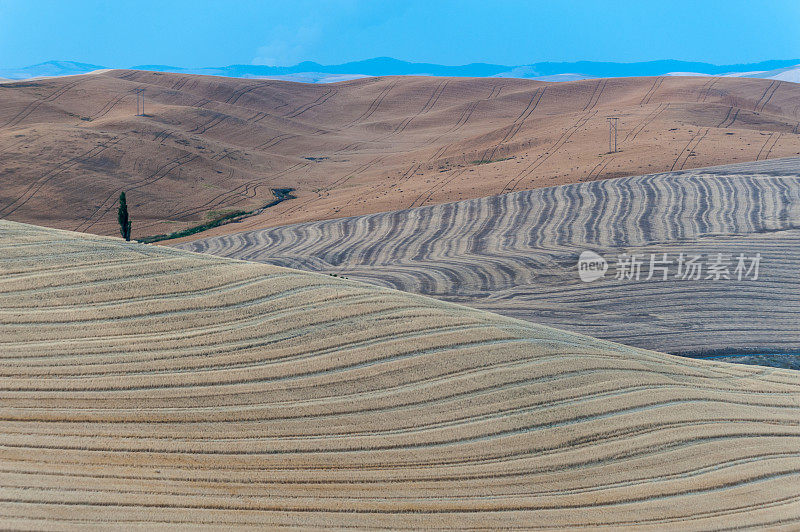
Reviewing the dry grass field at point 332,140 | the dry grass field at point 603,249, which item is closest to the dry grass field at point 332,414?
the dry grass field at point 603,249

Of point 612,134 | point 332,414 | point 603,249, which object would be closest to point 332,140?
point 612,134

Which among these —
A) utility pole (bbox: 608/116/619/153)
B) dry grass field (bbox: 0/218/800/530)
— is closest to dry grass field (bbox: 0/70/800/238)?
utility pole (bbox: 608/116/619/153)

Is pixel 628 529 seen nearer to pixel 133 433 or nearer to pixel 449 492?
pixel 449 492

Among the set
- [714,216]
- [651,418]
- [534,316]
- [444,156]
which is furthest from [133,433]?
[444,156]

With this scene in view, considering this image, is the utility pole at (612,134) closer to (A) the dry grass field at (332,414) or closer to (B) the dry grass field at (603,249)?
(B) the dry grass field at (603,249)

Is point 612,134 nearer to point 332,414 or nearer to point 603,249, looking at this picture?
point 603,249

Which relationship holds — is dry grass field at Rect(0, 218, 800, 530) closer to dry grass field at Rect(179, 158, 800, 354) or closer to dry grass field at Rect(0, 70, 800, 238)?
dry grass field at Rect(179, 158, 800, 354)
